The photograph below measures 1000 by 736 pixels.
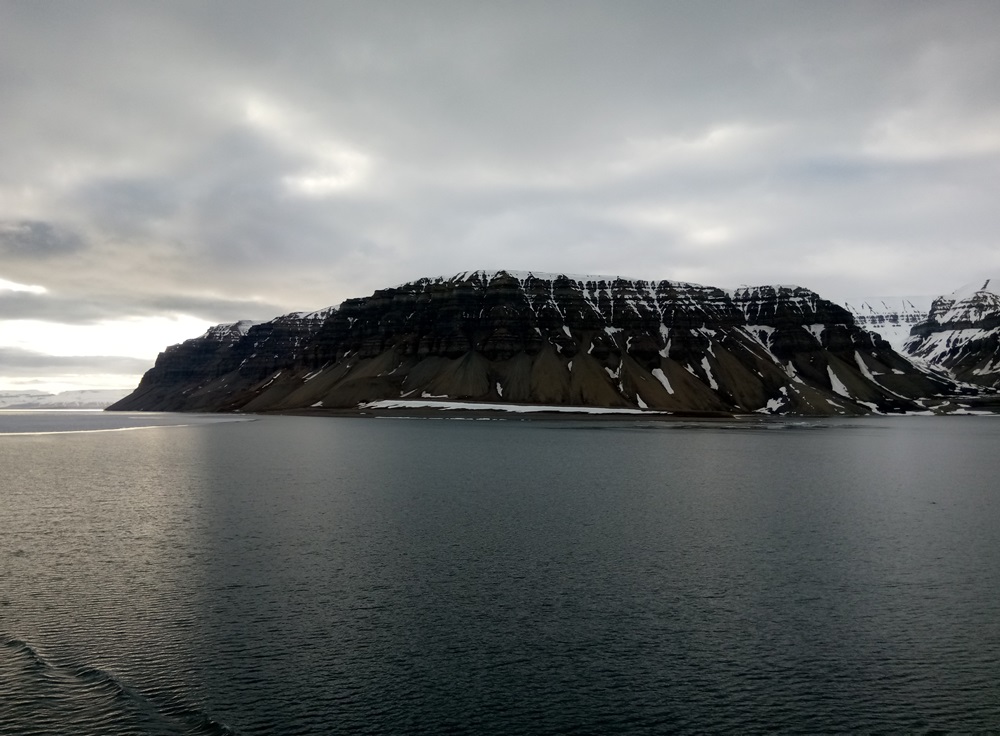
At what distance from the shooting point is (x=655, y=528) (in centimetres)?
4578

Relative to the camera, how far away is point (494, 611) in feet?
93.1

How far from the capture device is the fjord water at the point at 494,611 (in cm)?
1977

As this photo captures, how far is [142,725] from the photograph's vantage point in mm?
18438

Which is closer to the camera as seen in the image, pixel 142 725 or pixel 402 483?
pixel 142 725

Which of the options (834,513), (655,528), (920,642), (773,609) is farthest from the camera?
(834,513)

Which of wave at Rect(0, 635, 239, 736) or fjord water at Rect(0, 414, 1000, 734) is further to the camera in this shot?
fjord water at Rect(0, 414, 1000, 734)

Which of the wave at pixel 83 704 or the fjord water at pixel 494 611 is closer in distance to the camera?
the wave at pixel 83 704

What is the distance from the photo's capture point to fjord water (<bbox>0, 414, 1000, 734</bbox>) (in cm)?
1977

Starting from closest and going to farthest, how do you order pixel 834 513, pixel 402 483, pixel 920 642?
pixel 920 642 < pixel 834 513 < pixel 402 483

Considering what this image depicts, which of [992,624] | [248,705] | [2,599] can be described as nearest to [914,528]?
[992,624]

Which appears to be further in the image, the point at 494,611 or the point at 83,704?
the point at 494,611

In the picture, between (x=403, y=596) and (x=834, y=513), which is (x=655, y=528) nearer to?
(x=834, y=513)

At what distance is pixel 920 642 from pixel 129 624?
94.5 ft

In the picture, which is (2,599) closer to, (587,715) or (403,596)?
(403,596)
